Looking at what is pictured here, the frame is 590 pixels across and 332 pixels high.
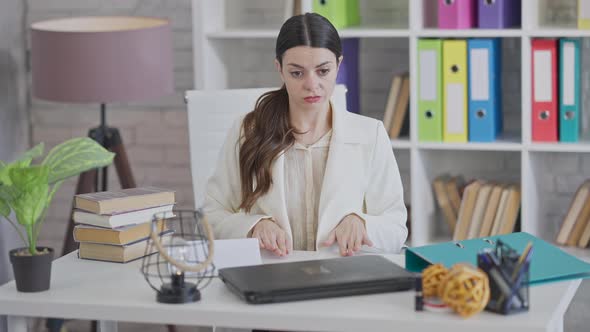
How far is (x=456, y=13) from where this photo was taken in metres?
3.10

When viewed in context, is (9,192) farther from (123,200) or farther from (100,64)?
(100,64)

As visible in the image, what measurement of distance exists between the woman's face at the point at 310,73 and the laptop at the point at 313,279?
1.50 feet

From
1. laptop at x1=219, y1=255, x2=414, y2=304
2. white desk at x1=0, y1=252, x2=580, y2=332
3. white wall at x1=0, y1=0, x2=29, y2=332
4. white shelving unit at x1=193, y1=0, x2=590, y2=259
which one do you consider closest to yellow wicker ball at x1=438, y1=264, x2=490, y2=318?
white desk at x1=0, y1=252, x2=580, y2=332

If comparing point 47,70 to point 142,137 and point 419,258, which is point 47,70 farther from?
point 419,258

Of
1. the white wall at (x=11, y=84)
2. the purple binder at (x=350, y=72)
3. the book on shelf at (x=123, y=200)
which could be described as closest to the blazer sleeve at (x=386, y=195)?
the book on shelf at (x=123, y=200)

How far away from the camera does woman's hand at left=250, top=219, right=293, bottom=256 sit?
212 centimetres

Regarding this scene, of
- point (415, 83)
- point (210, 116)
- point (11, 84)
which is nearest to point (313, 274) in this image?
point (210, 116)

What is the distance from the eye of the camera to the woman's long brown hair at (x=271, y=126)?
87.1 inches

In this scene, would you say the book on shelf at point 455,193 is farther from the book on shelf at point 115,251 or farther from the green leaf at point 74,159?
the green leaf at point 74,159

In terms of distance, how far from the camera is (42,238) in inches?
158

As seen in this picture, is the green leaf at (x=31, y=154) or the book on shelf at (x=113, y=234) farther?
the book on shelf at (x=113, y=234)

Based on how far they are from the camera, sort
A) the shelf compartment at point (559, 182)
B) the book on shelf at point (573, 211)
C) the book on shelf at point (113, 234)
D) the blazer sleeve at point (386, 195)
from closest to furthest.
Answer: the book on shelf at point (113, 234)
the blazer sleeve at point (386, 195)
the book on shelf at point (573, 211)
the shelf compartment at point (559, 182)

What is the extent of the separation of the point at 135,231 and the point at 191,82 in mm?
1728

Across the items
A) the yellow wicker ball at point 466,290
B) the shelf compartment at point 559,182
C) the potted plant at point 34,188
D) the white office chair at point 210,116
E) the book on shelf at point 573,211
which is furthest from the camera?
the shelf compartment at point 559,182
